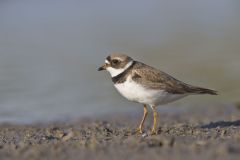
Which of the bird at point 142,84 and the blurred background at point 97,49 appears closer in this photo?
the bird at point 142,84

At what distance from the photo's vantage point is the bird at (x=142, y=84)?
952 cm

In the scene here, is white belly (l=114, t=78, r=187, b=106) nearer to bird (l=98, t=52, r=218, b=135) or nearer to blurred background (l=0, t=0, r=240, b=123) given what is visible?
bird (l=98, t=52, r=218, b=135)

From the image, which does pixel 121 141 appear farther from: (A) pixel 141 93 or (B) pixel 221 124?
(B) pixel 221 124

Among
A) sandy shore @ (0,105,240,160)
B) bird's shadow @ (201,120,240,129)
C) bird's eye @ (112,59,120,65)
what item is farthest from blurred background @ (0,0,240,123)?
bird's eye @ (112,59,120,65)

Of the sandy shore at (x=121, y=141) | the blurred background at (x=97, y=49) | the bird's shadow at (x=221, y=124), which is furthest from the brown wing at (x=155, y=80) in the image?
the blurred background at (x=97, y=49)

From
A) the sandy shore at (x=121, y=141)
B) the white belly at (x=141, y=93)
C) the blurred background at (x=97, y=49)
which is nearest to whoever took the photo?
the sandy shore at (x=121, y=141)

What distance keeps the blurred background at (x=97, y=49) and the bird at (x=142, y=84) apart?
330 cm

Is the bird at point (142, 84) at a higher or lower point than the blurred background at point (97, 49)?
lower

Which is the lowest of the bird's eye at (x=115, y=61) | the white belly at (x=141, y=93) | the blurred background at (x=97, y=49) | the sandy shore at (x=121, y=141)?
the sandy shore at (x=121, y=141)

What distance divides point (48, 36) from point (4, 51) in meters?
3.43

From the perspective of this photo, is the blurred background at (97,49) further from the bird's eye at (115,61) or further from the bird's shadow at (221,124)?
the bird's eye at (115,61)

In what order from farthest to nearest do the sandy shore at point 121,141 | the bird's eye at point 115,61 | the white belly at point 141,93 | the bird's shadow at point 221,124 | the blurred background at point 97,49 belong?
the blurred background at point 97,49
the bird's shadow at point 221,124
the bird's eye at point 115,61
the white belly at point 141,93
the sandy shore at point 121,141

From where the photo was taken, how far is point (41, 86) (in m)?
15.0

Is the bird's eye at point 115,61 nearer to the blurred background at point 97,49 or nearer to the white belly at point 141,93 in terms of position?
the white belly at point 141,93
